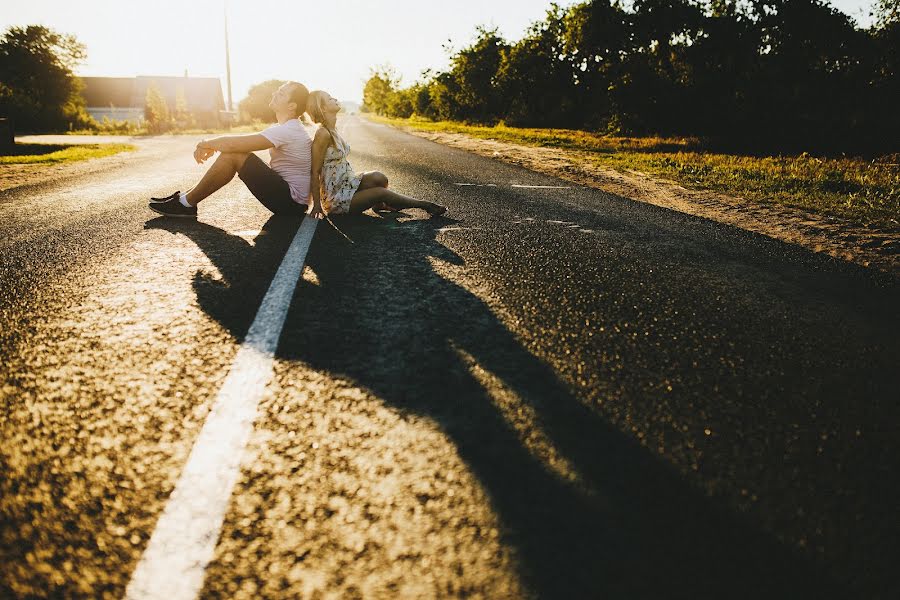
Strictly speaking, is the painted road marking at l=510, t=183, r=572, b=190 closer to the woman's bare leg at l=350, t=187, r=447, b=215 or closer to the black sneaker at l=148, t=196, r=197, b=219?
the woman's bare leg at l=350, t=187, r=447, b=215

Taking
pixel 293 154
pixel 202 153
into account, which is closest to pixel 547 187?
pixel 293 154

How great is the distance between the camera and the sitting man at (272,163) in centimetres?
462

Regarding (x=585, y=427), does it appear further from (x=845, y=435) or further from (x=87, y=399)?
(x=87, y=399)

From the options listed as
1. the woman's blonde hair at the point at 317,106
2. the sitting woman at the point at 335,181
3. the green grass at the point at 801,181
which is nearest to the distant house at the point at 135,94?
the green grass at the point at 801,181

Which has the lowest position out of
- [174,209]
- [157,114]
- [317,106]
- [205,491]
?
[205,491]

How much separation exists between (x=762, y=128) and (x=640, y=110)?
4.80 metres

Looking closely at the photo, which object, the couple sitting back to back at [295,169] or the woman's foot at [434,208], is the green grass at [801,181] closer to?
the woman's foot at [434,208]

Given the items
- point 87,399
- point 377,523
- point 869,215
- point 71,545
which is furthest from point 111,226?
point 869,215

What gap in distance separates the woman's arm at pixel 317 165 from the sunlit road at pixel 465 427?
43.1 inches

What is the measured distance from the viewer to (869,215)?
600cm

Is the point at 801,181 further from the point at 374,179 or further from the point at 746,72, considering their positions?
the point at 746,72

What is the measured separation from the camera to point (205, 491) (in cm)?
143

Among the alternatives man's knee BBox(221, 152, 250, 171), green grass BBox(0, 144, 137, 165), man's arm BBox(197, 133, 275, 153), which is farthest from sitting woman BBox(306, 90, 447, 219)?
green grass BBox(0, 144, 137, 165)

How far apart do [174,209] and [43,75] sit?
142 ft
